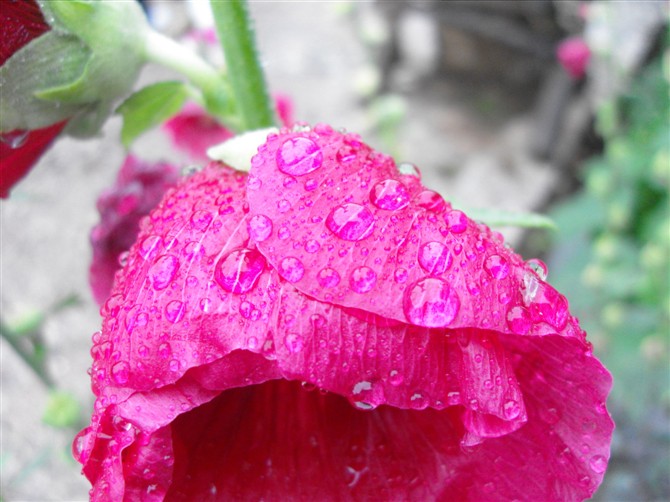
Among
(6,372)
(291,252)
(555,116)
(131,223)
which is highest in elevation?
(291,252)

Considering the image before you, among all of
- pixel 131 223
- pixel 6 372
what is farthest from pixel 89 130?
pixel 6 372

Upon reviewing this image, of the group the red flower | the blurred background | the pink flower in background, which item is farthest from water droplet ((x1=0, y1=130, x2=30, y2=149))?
the pink flower in background

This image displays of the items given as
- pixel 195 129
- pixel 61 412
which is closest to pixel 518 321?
pixel 61 412

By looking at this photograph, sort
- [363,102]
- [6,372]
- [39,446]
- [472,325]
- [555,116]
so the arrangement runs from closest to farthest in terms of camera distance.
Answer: [472,325], [39,446], [6,372], [555,116], [363,102]

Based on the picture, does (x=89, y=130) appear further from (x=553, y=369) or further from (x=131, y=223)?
(x=553, y=369)

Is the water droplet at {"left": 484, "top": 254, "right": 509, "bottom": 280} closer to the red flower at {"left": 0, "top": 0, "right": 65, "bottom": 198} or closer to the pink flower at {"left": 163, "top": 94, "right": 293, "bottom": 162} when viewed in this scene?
the red flower at {"left": 0, "top": 0, "right": 65, "bottom": 198}

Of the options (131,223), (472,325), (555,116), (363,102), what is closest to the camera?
(472,325)

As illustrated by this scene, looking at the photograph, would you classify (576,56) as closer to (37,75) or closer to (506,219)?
(506,219)

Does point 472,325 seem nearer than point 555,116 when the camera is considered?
Yes
